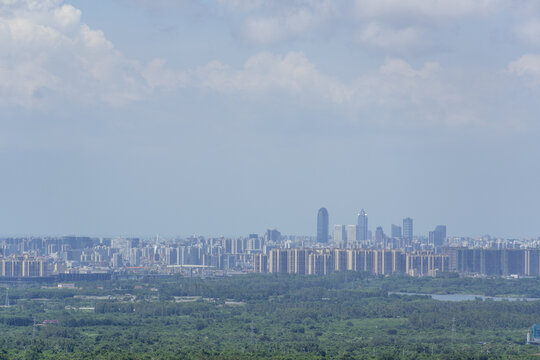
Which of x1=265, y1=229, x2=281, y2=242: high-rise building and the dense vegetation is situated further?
x1=265, y1=229, x2=281, y2=242: high-rise building

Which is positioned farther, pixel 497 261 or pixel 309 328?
pixel 497 261

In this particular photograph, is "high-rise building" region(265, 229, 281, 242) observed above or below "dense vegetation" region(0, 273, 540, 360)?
above

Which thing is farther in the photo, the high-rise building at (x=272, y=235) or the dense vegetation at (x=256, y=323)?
the high-rise building at (x=272, y=235)

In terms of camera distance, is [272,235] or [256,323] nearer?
[256,323]

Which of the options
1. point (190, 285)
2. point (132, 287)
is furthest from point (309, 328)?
point (132, 287)

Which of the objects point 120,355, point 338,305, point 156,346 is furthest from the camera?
point 338,305

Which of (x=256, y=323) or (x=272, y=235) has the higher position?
(x=272, y=235)

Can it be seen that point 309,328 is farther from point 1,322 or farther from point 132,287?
point 132,287

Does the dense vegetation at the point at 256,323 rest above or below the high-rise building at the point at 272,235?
below
